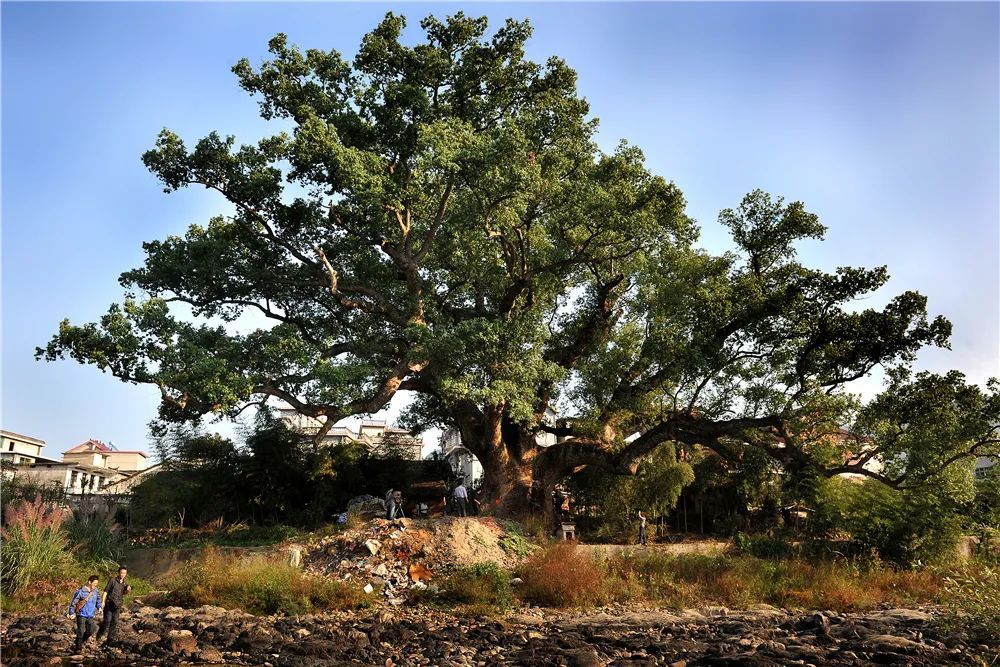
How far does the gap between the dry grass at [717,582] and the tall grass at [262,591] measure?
4.31 metres

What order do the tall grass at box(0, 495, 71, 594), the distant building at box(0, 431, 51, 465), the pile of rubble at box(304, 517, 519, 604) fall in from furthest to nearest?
the distant building at box(0, 431, 51, 465)
the pile of rubble at box(304, 517, 519, 604)
the tall grass at box(0, 495, 71, 594)

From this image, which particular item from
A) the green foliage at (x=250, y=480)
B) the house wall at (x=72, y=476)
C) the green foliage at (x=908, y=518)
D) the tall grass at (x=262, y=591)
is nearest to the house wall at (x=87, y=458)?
the house wall at (x=72, y=476)

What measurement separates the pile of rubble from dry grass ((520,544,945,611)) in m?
1.75

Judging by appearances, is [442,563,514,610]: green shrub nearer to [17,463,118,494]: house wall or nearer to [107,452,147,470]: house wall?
[17,463,118,494]: house wall

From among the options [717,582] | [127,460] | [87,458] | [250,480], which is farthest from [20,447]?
[717,582]

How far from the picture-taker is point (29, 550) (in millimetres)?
15648

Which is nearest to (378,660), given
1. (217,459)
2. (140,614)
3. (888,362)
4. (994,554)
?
(140,614)

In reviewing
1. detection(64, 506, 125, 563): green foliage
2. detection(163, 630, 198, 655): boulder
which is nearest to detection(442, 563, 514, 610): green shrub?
detection(163, 630, 198, 655): boulder

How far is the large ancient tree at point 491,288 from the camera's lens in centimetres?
1806

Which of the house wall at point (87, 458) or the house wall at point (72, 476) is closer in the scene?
the house wall at point (72, 476)

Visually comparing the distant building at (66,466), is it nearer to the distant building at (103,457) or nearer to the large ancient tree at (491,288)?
the distant building at (103,457)

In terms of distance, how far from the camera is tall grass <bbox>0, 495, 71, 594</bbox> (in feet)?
50.4

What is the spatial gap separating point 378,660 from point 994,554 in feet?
58.7

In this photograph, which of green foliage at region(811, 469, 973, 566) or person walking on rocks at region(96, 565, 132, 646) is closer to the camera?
person walking on rocks at region(96, 565, 132, 646)
